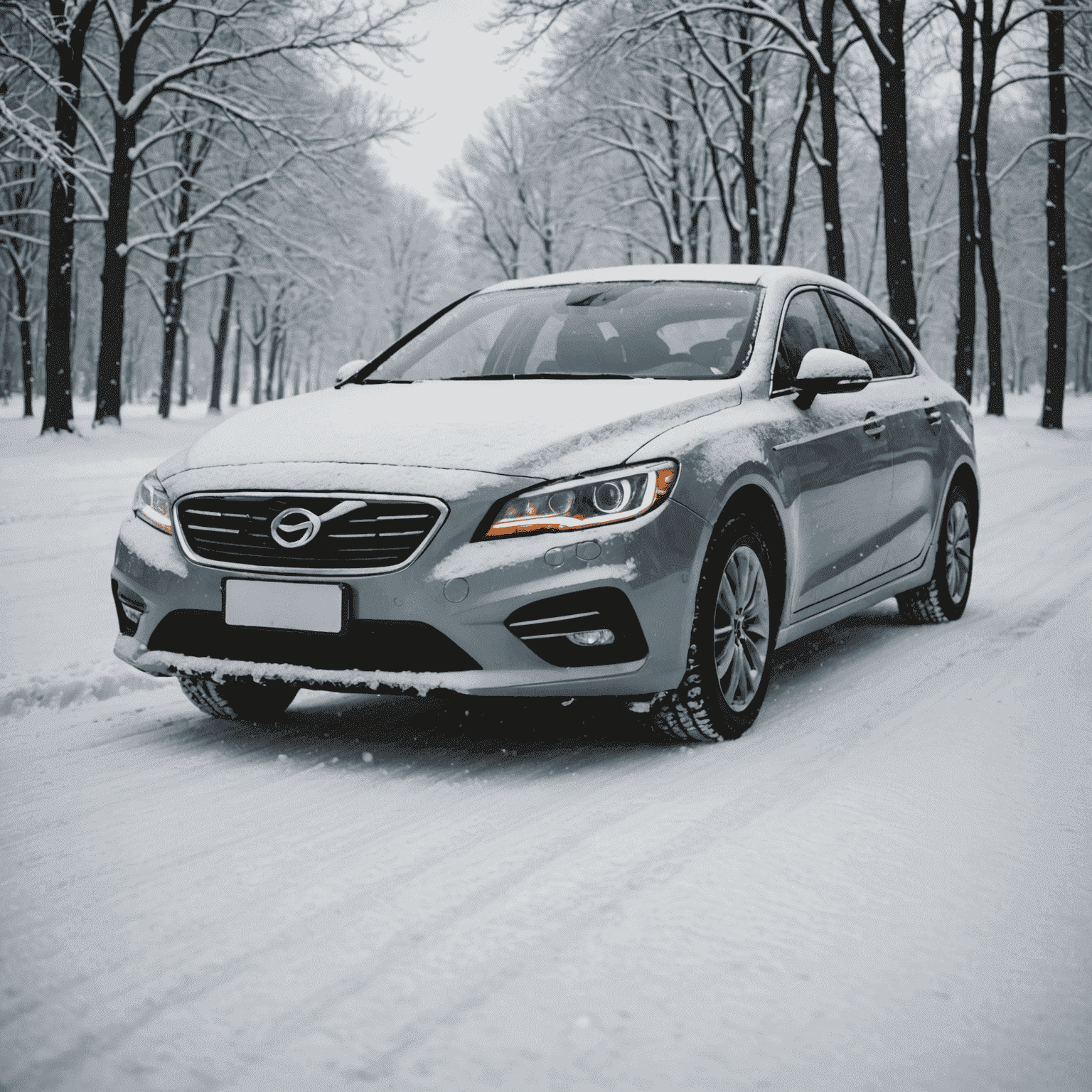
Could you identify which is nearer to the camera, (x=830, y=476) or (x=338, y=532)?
(x=338, y=532)

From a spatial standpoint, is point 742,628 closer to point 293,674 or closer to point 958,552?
point 293,674

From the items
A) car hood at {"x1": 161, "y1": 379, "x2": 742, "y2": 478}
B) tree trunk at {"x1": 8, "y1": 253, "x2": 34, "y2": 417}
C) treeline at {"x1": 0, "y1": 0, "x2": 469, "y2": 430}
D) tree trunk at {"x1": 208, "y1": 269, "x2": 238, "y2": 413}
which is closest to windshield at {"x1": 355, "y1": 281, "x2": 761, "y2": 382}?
car hood at {"x1": 161, "y1": 379, "x2": 742, "y2": 478}

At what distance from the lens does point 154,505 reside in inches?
153

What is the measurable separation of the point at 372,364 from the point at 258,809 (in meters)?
2.31

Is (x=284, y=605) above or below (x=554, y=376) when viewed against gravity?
below

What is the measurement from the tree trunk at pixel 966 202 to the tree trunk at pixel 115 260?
47.7 feet

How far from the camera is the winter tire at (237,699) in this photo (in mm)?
4121

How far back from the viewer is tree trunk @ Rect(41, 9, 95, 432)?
57.7 ft

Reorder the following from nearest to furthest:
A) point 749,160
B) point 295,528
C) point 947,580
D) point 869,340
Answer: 1. point 295,528
2. point 869,340
3. point 947,580
4. point 749,160

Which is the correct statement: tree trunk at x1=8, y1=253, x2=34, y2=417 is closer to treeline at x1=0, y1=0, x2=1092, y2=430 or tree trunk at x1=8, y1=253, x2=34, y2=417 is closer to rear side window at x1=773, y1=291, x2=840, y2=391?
treeline at x1=0, y1=0, x2=1092, y2=430

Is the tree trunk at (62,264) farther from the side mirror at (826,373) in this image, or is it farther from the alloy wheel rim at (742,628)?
the alloy wheel rim at (742,628)

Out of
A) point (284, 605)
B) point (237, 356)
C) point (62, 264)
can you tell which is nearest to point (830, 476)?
point (284, 605)

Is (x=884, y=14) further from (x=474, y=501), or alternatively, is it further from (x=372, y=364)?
(x=474, y=501)

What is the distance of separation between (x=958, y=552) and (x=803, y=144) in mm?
28916
